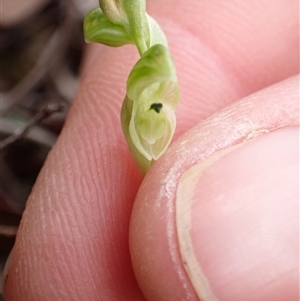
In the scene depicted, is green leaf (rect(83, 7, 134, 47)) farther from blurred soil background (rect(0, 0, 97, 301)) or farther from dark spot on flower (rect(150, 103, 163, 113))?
blurred soil background (rect(0, 0, 97, 301))

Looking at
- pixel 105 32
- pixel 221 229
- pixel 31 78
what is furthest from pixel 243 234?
pixel 31 78

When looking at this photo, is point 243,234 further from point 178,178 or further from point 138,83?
point 138,83

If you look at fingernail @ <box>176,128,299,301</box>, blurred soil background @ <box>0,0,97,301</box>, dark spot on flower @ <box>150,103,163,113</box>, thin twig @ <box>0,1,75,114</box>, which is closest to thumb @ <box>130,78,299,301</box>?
fingernail @ <box>176,128,299,301</box>

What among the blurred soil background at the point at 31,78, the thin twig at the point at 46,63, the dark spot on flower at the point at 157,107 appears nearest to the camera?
the dark spot on flower at the point at 157,107

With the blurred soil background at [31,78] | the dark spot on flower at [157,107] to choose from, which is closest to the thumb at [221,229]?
the dark spot on flower at [157,107]

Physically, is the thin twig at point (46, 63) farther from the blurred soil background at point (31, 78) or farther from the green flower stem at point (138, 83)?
the green flower stem at point (138, 83)

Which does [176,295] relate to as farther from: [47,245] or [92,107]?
[92,107]
